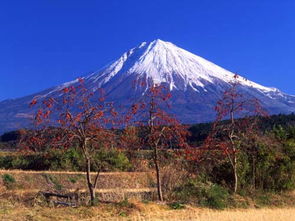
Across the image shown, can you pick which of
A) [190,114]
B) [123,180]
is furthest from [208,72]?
[123,180]

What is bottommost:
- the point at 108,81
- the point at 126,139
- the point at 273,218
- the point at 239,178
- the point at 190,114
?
the point at 273,218

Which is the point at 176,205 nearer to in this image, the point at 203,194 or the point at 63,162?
the point at 203,194

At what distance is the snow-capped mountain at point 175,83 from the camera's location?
91.4 m

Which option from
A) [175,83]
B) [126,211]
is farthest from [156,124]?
[175,83]

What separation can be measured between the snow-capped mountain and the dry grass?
63.6m

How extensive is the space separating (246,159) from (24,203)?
8.42m

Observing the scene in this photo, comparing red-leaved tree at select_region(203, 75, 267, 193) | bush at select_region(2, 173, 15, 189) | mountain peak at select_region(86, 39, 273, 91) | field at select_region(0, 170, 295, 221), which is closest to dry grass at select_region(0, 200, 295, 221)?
field at select_region(0, 170, 295, 221)

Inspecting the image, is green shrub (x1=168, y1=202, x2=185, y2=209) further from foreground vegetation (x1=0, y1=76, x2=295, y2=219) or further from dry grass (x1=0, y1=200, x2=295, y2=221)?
dry grass (x1=0, y1=200, x2=295, y2=221)

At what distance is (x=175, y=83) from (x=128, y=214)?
86.0 m

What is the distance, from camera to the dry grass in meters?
13.5

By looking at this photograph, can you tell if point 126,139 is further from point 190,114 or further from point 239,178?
point 190,114

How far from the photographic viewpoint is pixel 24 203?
50.8 ft

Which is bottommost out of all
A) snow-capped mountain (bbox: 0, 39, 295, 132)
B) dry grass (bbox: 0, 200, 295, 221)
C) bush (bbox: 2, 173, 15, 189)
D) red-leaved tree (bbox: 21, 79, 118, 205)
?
dry grass (bbox: 0, 200, 295, 221)

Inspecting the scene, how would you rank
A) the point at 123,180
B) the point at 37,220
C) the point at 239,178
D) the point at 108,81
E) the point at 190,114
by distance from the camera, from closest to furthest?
1. the point at 37,220
2. the point at 239,178
3. the point at 123,180
4. the point at 190,114
5. the point at 108,81
